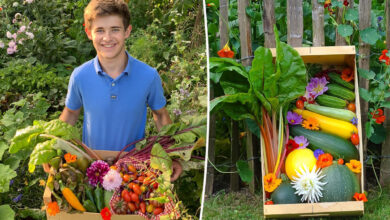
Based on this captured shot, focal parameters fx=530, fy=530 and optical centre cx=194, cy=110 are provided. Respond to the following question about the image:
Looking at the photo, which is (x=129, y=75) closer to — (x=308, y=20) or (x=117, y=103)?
(x=117, y=103)

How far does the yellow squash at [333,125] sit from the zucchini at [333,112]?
0.02 m

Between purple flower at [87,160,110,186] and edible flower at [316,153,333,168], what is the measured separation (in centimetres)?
155

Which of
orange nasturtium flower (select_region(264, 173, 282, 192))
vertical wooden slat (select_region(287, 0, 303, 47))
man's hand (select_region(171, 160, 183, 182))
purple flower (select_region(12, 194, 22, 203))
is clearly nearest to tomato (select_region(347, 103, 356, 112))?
vertical wooden slat (select_region(287, 0, 303, 47))

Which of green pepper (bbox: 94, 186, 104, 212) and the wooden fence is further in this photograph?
the wooden fence

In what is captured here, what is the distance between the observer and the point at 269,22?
2.43m

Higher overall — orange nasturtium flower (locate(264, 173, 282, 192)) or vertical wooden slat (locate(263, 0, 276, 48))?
vertical wooden slat (locate(263, 0, 276, 48))

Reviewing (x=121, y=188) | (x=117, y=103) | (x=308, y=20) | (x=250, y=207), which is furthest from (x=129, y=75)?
(x=308, y=20)

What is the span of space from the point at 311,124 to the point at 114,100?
1.72 m

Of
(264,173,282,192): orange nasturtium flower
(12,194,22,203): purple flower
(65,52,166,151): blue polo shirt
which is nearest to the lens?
(65,52,166,151): blue polo shirt

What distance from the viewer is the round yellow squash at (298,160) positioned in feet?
7.34

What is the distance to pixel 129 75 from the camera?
793 millimetres

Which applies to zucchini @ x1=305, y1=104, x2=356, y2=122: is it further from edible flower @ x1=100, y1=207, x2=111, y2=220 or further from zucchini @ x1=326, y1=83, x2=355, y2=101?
edible flower @ x1=100, y1=207, x2=111, y2=220

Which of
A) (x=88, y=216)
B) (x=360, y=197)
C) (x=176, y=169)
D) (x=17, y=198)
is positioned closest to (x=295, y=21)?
(x=360, y=197)

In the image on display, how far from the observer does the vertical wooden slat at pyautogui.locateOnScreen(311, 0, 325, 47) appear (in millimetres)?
2393
